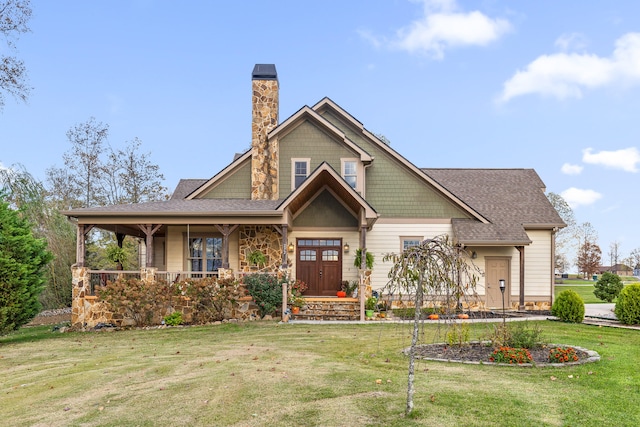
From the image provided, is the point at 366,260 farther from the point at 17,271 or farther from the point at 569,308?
the point at 17,271

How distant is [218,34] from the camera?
62.9ft

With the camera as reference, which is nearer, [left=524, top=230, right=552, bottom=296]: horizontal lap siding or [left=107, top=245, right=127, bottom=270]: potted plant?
[left=107, top=245, right=127, bottom=270]: potted plant

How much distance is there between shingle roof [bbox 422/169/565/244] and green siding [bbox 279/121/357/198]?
15.3 feet

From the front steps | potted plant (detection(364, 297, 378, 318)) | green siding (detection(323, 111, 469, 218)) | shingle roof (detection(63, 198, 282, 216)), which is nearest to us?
shingle roof (detection(63, 198, 282, 216))

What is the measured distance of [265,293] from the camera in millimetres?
15633

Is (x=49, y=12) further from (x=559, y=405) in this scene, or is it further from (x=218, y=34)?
(x=559, y=405)

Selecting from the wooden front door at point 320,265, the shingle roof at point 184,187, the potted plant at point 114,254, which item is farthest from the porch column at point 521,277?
the potted plant at point 114,254

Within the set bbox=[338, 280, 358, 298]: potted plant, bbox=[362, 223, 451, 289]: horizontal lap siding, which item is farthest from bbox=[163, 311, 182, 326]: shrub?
bbox=[362, 223, 451, 289]: horizontal lap siding

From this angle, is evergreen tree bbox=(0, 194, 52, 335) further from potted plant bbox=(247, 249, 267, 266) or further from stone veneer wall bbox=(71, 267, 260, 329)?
potted plant bbox=(247, 249, 267, 266)

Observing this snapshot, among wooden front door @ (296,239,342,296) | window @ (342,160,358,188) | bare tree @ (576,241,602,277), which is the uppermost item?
window @ (342,160,358,188)

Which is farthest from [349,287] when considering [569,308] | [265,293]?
[569,308]

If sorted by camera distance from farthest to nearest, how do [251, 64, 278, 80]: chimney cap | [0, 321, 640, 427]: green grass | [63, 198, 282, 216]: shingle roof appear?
1. [251, 64, 278, 80]: chimney cap
2. [63, 198, 282, 216]: shingle roof
3. [0, 321, 640, 427]: green grass

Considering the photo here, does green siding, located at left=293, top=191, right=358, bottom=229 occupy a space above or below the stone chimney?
below

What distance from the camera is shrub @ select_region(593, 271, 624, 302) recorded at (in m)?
21.7
